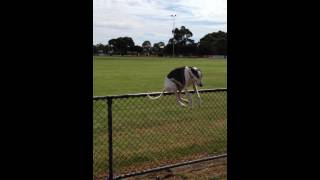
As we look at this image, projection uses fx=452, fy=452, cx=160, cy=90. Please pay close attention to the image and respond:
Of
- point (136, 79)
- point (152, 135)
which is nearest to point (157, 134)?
point (152, 135)

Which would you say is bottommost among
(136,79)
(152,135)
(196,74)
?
(152,135)

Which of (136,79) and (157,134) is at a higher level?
(136,79)

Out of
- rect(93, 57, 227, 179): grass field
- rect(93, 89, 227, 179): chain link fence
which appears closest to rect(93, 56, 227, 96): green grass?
rect(93, 89, 227, 179): chain link fence

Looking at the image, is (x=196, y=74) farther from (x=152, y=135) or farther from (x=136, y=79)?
(x=136, y=79)

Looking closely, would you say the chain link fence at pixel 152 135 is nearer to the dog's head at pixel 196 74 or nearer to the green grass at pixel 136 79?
the dog's head at pixel 196 74

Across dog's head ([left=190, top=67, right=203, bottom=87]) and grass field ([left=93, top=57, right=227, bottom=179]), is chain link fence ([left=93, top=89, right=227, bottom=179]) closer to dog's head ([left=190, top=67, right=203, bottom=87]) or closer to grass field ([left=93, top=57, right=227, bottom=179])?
grass field ([left=93, top=57, right=227, bottom=179])

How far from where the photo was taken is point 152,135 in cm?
813

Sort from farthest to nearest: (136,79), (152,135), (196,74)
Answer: (136,79) < (152,135) < (196,74)

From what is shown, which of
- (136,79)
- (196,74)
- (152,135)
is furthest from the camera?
(136,79)

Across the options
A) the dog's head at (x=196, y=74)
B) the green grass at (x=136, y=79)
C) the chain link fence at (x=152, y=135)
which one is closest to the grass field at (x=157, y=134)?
the chain link fence at (x=152, y=135)

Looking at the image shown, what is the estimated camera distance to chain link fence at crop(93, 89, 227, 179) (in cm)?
591

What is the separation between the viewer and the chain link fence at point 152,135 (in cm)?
591
